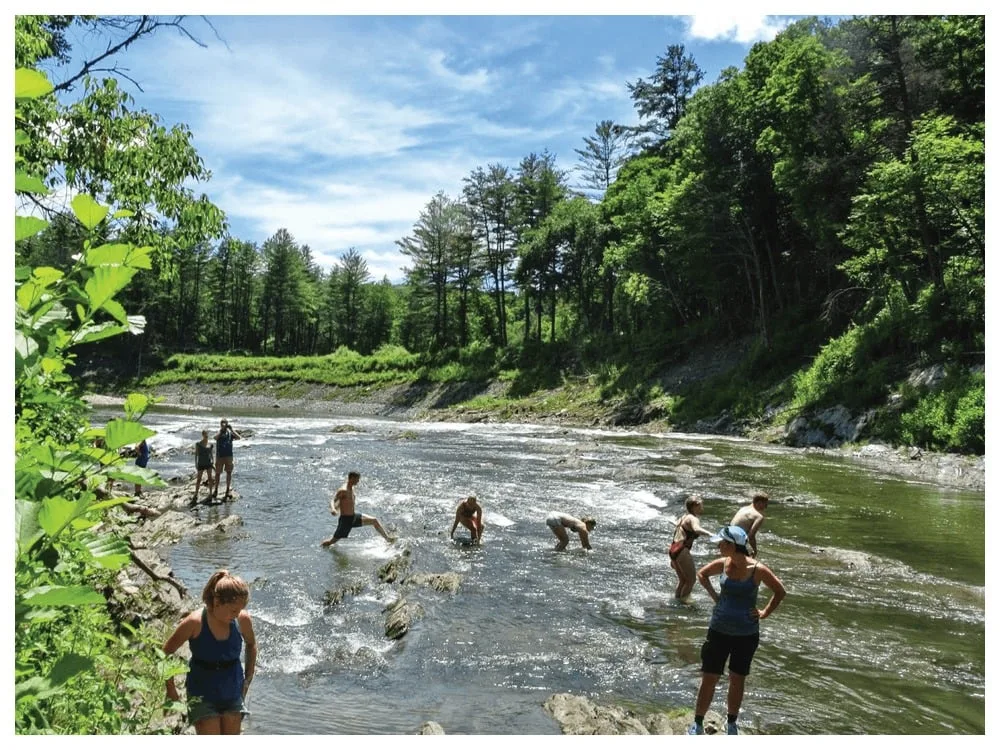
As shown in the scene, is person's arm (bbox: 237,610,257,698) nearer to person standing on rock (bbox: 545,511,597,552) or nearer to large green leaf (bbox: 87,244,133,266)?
large green leaf (bbox: 87,244,133,266)

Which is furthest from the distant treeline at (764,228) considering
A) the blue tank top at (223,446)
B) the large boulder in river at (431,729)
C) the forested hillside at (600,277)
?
the blue tank top at (223,446)

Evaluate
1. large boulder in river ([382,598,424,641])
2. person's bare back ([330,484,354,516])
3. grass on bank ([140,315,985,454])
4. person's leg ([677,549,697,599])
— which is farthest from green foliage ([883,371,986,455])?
large boulder in river ([382,598,424,641])

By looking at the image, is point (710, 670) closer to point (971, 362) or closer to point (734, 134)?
point (971, 362)

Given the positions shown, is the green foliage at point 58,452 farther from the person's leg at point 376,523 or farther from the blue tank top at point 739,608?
the person's leg at point 376,523

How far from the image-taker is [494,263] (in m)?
70.1

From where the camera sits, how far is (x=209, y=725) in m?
5.32

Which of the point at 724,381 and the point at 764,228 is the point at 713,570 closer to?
the point at 724,381

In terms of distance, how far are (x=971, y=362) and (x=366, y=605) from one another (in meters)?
24.2

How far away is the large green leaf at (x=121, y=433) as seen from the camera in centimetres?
205

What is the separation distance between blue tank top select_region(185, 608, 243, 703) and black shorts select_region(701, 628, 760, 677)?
434 centimetres

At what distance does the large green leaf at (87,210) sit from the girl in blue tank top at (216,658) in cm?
393

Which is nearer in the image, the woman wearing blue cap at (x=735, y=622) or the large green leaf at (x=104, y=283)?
the large green leaf at (x=104, y=283)
